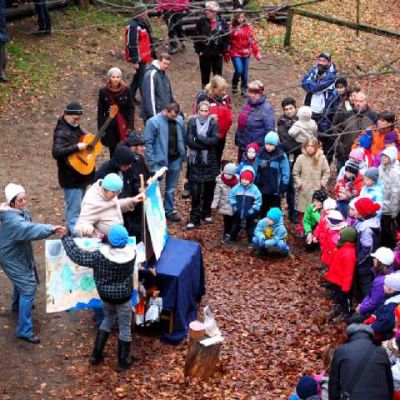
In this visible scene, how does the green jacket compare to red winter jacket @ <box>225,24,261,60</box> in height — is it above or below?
below

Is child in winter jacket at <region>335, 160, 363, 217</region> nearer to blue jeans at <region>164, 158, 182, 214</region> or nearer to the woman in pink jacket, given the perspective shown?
blue jeans at <region>164, 158, 182, 214</region>

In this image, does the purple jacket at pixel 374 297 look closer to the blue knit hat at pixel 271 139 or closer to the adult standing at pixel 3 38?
the blue knit hat at pixel 271 139

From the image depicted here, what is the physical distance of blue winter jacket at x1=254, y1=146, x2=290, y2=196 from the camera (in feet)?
37.7

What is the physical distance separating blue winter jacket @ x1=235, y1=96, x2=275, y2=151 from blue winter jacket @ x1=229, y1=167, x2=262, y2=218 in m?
1.10

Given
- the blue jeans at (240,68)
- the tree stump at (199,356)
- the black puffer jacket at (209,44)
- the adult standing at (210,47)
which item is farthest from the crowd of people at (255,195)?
the blue jeans at (240,68)

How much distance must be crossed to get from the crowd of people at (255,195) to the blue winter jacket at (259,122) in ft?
0.06

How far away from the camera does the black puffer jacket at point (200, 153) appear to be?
454 inches

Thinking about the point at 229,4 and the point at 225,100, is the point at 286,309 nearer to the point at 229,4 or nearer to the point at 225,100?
the point at 225,100

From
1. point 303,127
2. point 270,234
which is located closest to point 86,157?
point 270,234

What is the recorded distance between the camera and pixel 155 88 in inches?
504

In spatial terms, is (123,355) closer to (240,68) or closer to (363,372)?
(363,372)

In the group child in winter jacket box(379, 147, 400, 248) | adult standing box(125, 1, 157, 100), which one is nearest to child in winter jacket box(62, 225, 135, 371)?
child in winter jacket box(379, 147, 400, 248)

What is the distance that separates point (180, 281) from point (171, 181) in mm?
3301

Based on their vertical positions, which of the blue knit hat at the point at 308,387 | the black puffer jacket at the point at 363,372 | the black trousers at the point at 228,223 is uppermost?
the black puffer jacket at the point at 363,372
